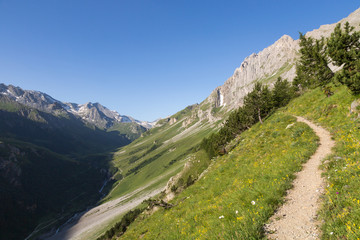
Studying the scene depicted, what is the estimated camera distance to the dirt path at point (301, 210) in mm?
7230

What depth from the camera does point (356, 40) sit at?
28.0 meters

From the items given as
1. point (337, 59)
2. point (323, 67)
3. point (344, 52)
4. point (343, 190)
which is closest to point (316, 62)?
point (323, 67)

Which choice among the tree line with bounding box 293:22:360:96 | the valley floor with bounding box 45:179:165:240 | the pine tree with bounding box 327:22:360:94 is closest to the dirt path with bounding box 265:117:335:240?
the tree line with bounding box 293:22:360:96

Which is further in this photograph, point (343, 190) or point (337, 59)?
point (337, 59)

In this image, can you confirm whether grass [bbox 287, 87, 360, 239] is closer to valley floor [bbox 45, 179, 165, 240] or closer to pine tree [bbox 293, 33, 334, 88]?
pine tree [bbox 293, 33, 334, 88]

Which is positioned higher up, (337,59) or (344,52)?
(344,52)

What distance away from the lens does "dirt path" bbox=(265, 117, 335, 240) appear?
23.7 ft

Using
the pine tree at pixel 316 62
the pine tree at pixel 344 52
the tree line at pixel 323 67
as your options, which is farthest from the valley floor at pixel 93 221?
the pine tree at pixel 344 52

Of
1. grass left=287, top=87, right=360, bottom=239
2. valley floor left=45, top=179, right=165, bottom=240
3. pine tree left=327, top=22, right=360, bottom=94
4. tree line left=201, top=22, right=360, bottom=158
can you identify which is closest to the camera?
grass left=287, top=87, right=360, bottom=239

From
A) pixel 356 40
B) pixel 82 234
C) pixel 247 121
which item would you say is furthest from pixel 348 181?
pixel 82 234

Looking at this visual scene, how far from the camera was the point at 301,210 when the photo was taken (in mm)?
8438

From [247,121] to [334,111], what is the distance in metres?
34.5

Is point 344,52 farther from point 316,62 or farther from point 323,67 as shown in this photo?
point 316,62

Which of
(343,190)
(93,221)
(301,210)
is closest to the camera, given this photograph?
(343,190)
